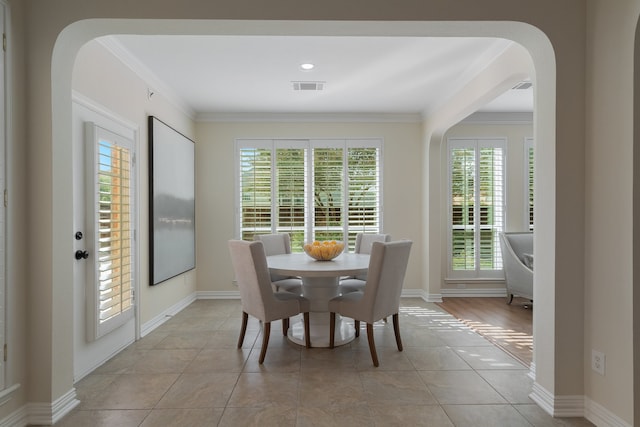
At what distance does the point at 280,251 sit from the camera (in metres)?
4.68

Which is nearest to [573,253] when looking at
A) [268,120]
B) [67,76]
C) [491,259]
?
[67,76]

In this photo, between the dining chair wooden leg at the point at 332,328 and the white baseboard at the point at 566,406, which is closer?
the white baseboard at the point at 566,406

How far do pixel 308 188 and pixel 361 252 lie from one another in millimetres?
1414

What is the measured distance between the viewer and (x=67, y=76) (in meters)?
2.38

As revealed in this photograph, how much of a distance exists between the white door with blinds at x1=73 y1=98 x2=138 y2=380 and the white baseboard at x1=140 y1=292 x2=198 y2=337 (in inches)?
10.9

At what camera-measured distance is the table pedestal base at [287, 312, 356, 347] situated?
353cm

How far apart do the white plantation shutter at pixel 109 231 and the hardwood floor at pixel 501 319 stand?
3334 mm

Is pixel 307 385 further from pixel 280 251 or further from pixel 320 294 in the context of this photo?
pixel 280 251

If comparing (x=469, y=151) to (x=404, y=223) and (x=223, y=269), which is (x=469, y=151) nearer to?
(x=404, y=223)

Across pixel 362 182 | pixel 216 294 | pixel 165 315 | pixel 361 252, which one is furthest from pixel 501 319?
pixel 165 315

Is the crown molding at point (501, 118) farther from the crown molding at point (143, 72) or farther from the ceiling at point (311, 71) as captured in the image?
the crown molding at point (143, 72)

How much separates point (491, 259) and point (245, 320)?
3.85 m

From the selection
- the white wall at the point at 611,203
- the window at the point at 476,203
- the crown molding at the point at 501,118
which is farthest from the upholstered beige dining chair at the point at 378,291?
the crown molding at the point at 501,118

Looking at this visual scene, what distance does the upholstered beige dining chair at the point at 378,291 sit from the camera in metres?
3.00
